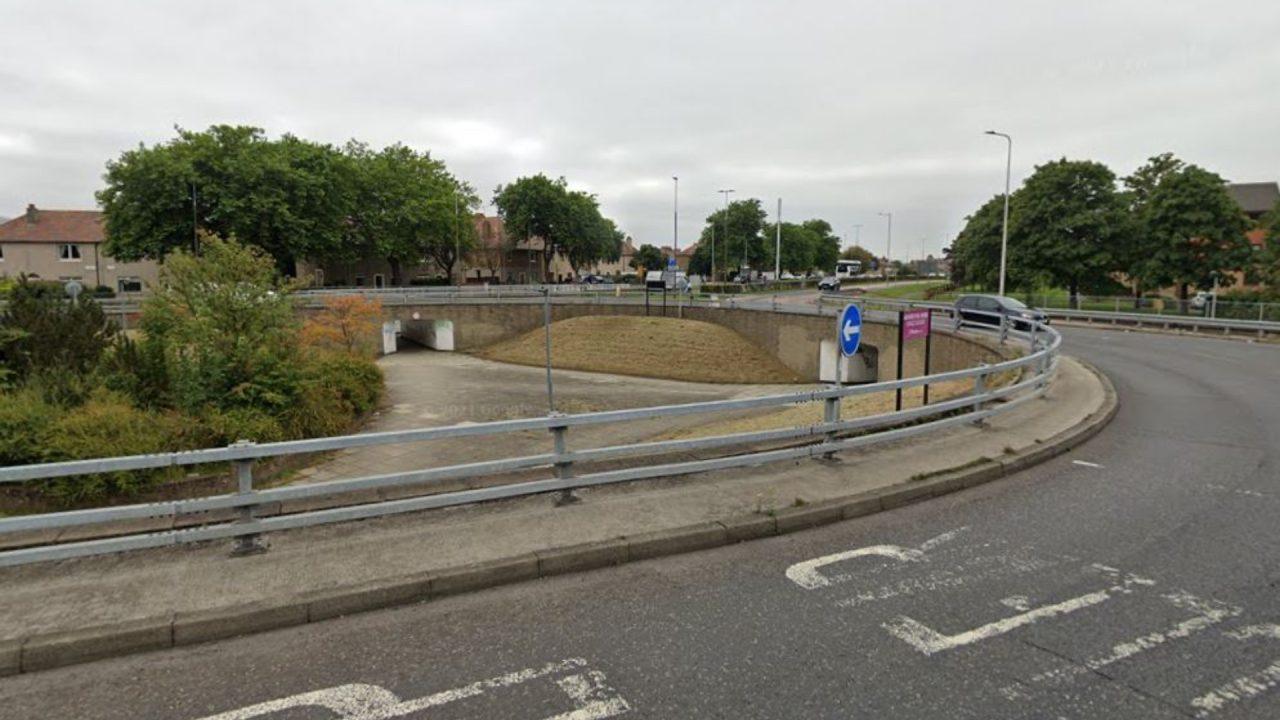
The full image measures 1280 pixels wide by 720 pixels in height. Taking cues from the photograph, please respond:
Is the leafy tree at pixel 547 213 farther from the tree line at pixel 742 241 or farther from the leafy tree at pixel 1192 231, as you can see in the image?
the leafy tree at pixel 1192 231

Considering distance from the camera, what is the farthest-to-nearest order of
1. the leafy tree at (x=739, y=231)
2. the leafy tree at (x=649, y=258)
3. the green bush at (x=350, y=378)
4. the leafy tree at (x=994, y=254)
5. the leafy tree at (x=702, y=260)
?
1. the leafy tree at (x=649, y=258)
2. the leafy tree at (x=702, y=260)
3. the leafy tree at (x=739, y=231)
4. the leafy tree at (x=994, y=254)
5. the green bush at (x=350, y=378)

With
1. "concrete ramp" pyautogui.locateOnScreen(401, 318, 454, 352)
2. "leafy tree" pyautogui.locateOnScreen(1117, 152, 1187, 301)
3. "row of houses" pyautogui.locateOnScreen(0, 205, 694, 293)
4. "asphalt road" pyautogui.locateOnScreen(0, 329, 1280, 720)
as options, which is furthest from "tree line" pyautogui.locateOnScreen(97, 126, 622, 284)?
"leafy tree" pyautogui.locateOnScreen(1117, 152, 1187, 301)

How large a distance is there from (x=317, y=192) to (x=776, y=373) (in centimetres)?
3916

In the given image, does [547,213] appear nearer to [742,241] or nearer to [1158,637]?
[742,241]

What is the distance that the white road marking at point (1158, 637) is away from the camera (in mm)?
3742

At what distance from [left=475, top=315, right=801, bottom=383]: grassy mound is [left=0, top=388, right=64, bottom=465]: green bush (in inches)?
1082

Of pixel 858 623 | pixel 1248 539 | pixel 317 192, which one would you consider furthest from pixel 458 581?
pixel 317 192

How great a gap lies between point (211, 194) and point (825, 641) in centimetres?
5498

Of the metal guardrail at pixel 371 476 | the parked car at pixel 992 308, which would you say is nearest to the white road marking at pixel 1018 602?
the metal guardrail at pixel 371 476

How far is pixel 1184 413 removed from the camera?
1156cm

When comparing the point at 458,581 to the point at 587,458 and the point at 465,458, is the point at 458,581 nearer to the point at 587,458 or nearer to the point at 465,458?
the point at 587,458

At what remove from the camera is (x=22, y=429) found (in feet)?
31.8

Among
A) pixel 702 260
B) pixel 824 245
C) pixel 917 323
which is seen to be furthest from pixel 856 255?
pixel 917 323

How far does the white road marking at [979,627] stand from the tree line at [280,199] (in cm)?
4114
